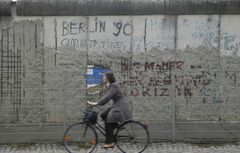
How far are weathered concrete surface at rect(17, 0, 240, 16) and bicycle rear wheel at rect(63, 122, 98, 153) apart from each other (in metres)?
4.25

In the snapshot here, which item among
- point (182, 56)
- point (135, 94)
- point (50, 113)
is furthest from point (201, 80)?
point (50, 113)

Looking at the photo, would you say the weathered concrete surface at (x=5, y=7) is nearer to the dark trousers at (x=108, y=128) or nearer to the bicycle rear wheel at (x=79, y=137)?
the bicycle rear wheel at (x=79, y=137)

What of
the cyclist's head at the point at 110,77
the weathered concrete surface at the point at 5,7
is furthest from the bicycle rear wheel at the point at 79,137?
the weathered concrete surface at the point at 5,7

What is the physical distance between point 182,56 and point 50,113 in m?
3.67

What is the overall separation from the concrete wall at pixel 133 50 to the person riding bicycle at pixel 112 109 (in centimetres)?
364

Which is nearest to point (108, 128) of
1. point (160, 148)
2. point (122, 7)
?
point (160, 148)

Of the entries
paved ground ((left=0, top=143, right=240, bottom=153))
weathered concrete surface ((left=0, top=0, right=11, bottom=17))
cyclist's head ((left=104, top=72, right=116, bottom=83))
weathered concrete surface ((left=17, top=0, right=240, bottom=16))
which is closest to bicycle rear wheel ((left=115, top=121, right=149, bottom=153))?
paved ground ((left=0, top=143, right=240, bottom=153))

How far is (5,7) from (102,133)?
503cm

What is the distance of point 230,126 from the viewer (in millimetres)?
13672

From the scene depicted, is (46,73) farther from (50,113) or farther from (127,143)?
(127,143)

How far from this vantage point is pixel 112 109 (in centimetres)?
1055

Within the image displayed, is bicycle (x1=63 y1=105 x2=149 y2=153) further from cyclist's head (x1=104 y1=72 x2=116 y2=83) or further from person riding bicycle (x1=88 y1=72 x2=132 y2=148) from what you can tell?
cyclist's head (x1=104 y1=72 x2=116 y2=83)

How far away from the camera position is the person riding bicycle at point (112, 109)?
1052cm

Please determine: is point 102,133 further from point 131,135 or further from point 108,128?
point 131,135
